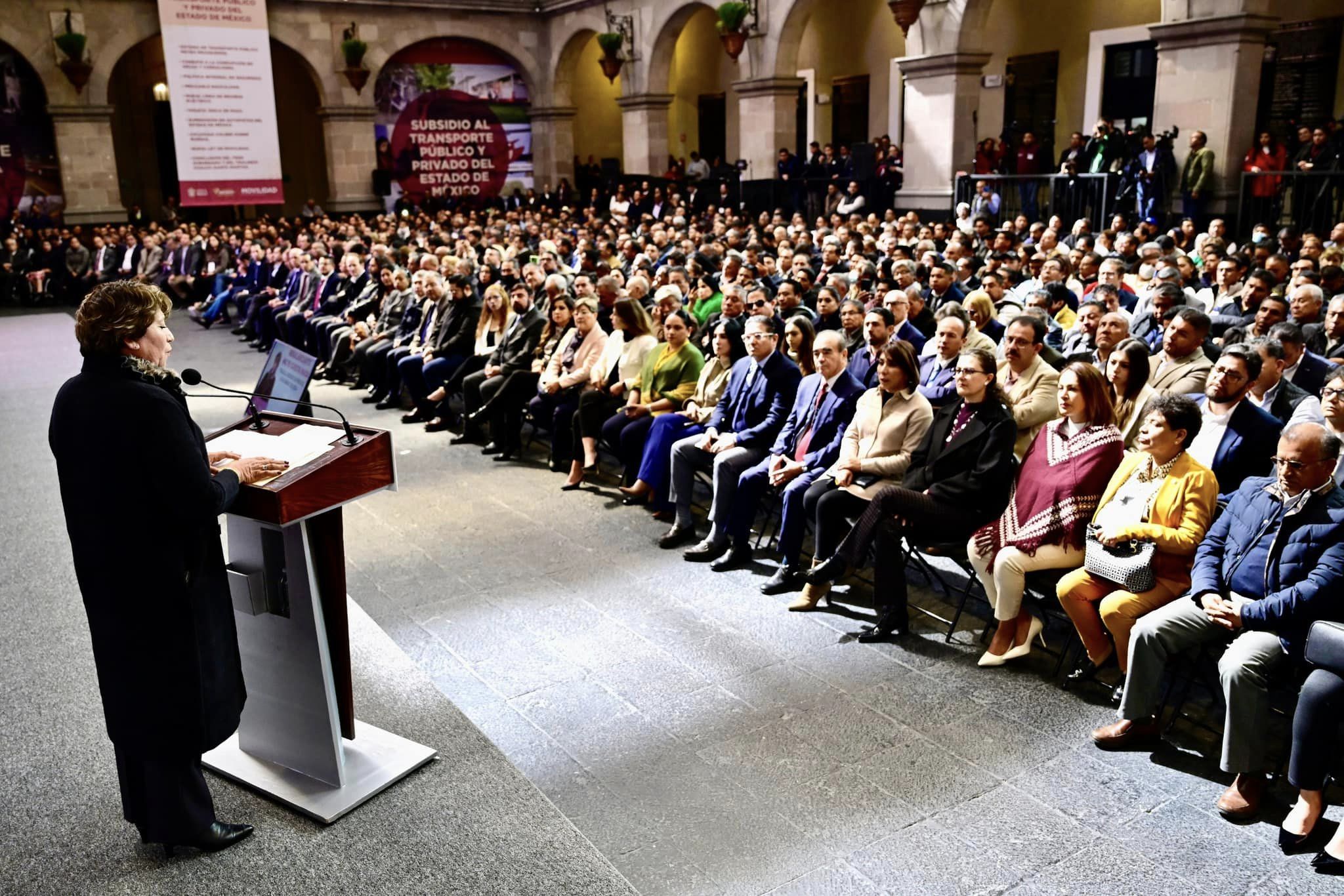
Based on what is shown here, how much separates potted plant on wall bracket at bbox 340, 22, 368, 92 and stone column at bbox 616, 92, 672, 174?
5165 mm

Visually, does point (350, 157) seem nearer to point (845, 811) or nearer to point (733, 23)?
point (733, 23)

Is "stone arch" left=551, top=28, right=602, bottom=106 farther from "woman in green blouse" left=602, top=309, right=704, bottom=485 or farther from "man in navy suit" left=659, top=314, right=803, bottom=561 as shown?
"man in navy suit" left=659, top=314, right=803, bottom=561

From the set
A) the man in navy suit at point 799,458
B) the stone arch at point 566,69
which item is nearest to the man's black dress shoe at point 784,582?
the man in navy suit at point 799,458

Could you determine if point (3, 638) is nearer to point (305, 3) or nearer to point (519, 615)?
point (519, 615)

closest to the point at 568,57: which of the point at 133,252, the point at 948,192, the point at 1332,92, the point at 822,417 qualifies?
the point at 133,252

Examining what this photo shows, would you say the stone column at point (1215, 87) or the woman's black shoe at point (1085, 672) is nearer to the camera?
the woman's black shoe at point (1085, 672)

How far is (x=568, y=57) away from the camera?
76.6 feet

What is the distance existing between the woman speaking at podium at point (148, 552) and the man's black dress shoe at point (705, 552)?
3010mm

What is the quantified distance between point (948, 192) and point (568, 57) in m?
12.0

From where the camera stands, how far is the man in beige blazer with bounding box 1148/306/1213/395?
195 inches

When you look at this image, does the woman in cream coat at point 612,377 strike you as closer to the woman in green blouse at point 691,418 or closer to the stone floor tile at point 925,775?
the woman in green blouse at point 691,418

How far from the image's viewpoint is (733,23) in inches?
655

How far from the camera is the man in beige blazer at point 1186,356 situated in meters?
4.95

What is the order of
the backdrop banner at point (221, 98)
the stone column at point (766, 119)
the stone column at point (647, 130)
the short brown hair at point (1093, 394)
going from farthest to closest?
1. the stone column at point (647, 130)
2. the backdrop banner at point (221, 98)
3. the stone column at point (766, 119)
4. the short brown hair at point (1093, 394)
